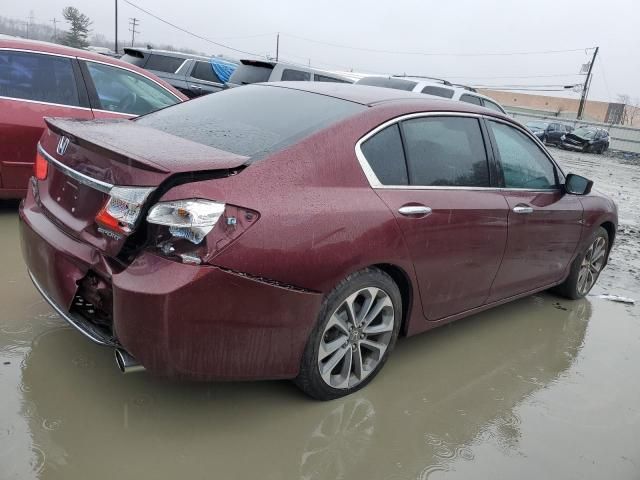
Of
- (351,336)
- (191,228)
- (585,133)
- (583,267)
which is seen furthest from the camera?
(585,133)

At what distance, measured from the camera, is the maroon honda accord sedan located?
216 cm

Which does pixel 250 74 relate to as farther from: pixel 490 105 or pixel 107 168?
pixel 107 168

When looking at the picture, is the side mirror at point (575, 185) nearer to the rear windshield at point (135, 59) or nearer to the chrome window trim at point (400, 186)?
the chrome window trim at point (400, 186)

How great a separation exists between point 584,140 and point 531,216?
2615 cm

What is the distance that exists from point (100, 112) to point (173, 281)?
144 inches

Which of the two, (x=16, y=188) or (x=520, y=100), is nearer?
(x=16, y=188)

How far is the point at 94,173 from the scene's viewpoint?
235cm

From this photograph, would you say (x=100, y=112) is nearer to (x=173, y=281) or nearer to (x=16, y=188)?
(x=16, y=188)

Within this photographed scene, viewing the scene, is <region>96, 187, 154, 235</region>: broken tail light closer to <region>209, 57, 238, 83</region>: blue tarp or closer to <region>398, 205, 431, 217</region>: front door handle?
<region>398, 205, 431, 217</region>: front door handle

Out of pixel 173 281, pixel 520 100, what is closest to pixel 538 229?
pixel 173 281

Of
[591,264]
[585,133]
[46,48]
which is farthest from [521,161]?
[585,133]

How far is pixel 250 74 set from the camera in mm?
11328

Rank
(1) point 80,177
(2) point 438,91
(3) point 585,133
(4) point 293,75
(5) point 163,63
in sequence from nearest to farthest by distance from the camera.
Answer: (1) point 80,177, (2) point 438,91, (4) point 293,75, (5) point 163,63, (3) point 585,133

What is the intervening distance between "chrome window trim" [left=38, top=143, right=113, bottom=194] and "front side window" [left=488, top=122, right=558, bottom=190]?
7.97ft
